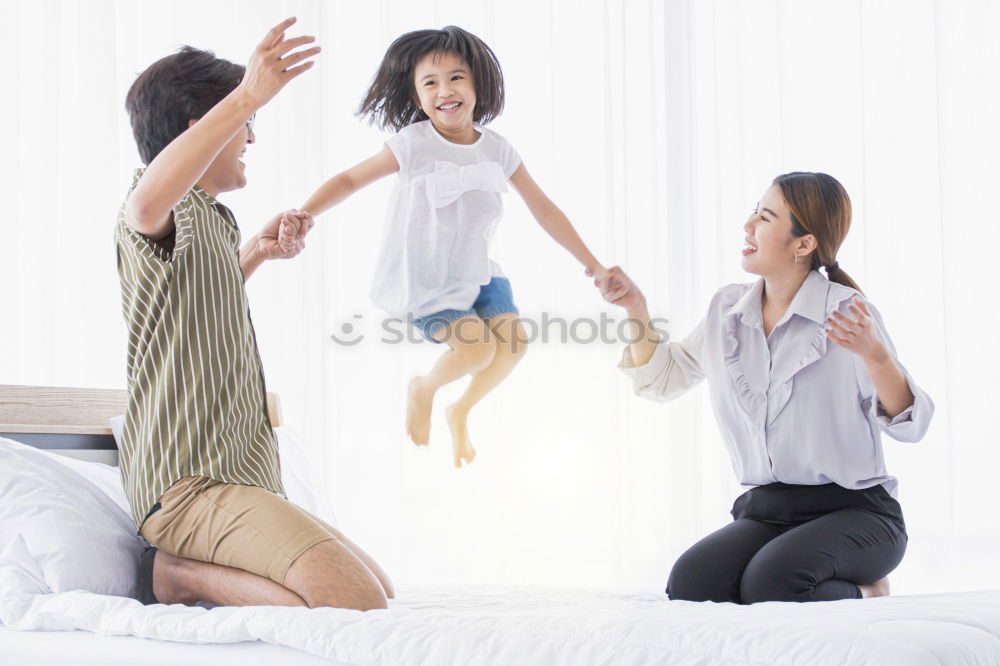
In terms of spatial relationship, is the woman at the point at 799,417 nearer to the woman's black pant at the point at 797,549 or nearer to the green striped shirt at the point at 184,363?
the woman's black pant at the point at 797,549

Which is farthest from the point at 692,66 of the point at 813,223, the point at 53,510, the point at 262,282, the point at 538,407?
the point at 53,510

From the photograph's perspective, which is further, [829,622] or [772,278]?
[772,278]

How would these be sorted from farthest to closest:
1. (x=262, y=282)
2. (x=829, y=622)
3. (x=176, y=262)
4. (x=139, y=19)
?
(x=262, y=282) < (x=139, y=19) < (x=176, y=262) < (x=829, y=622)

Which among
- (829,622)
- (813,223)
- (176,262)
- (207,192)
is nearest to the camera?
(829,622)

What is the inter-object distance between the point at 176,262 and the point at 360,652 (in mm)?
664

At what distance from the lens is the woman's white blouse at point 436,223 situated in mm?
1447

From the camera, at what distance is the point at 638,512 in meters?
2.99

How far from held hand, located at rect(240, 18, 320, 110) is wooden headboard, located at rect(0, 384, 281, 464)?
876mm

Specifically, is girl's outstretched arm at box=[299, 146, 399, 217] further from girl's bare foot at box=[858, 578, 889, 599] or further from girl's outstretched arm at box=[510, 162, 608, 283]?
girl's bare foot at box=[858, 578, 889, 599]

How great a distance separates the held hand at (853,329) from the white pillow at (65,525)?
3.84 feet

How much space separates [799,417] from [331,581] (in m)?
0.94

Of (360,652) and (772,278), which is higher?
(772,278)

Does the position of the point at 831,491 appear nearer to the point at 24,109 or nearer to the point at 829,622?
the point at 829,622

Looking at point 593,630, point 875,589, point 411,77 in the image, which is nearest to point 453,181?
point 411,77
